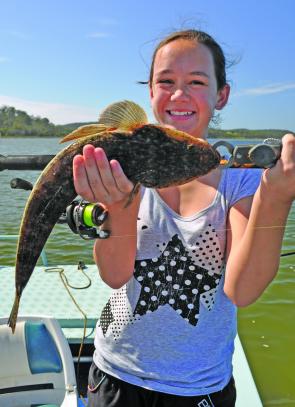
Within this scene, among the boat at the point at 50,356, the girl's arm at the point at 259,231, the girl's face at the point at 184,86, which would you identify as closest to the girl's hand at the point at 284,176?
the girl's arm at the point at 259,231

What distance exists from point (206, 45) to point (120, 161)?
1.08 meters

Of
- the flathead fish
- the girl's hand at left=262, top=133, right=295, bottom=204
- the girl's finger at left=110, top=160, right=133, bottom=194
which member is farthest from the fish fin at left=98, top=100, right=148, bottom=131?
the girl's hand at left=262, top=133, right=295, bottom=204

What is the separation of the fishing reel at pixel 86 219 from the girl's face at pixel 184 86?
79 centimetres

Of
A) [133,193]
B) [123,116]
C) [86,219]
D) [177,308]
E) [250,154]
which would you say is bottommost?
[177,308]

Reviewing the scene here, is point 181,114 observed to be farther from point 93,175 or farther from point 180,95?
point 93,175

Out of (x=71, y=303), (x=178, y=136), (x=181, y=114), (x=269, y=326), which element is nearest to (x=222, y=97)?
(x=181, y=114)

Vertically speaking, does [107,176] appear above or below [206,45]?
below

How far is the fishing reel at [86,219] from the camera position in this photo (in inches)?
97.6

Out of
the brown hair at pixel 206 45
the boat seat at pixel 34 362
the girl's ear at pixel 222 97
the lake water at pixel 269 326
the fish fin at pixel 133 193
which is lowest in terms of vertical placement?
the lake water at pixel 269 326

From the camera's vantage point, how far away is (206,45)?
9.29 feet

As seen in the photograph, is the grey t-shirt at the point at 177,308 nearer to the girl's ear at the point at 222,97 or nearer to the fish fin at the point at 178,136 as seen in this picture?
the fish fin at the point at 178,136

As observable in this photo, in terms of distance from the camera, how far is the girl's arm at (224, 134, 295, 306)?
87.5 inches

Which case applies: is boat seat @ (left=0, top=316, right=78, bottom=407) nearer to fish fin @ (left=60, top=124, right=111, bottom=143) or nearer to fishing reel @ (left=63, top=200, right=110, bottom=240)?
fishing reel @ (left=63, top=200, right=110, bottom=240)

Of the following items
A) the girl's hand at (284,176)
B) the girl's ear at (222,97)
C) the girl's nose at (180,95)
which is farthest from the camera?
the girl's ear at (222,97)
